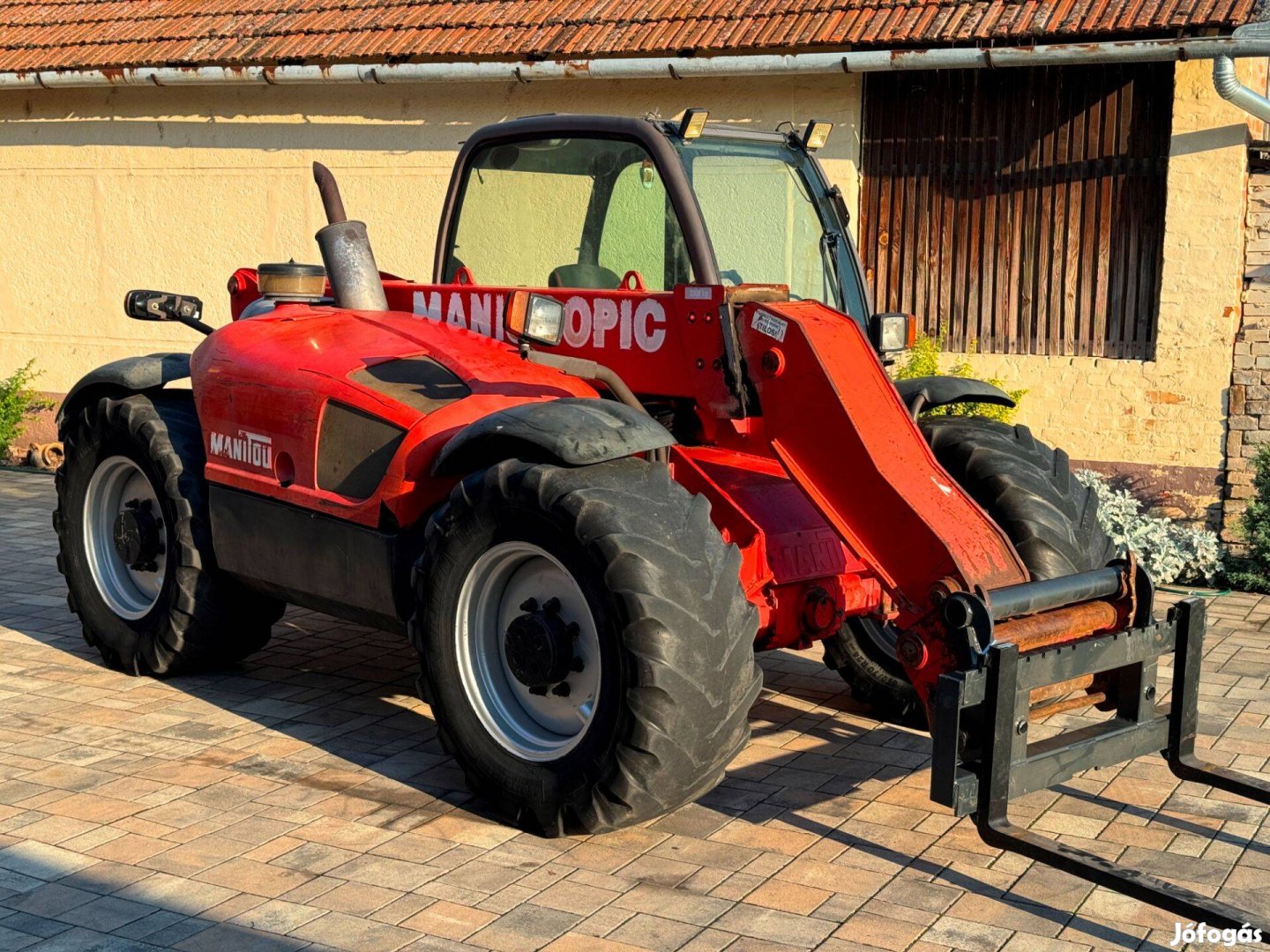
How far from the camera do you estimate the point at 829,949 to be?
4094 millimetres

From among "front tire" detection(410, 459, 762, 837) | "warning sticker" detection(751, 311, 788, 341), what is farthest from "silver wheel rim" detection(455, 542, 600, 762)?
"warning sticker" detection(751, 311, 788, 341)

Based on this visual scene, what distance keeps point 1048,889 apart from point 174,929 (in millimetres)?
2395

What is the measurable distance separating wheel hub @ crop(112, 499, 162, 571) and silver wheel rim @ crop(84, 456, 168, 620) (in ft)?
0.34

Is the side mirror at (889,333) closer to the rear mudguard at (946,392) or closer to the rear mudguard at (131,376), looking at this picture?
the rear mudguard at (946,392)

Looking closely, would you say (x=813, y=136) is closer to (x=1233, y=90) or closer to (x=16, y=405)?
(x=1233, y=90)

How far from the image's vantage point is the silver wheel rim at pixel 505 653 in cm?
495

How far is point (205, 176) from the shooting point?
12.5 metres

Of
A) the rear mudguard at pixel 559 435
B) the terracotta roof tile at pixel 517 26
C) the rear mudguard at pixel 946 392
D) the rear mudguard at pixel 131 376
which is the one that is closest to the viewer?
the rear mudguard at pixel 559 435

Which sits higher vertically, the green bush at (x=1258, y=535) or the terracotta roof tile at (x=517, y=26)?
the terracotta roof tile at (x=517, y=26)

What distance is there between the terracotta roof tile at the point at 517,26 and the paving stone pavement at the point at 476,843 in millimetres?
4362

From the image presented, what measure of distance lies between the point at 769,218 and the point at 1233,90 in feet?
12.8

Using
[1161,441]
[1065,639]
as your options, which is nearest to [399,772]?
[1065,639]

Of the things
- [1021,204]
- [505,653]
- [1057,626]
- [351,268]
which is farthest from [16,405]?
[1057,626]

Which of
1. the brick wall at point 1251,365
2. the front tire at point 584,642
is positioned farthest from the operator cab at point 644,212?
the brick wall at point 1251,365
